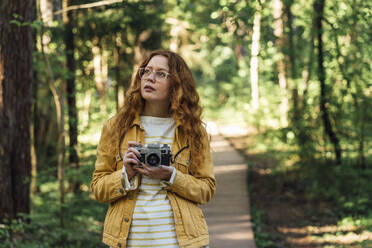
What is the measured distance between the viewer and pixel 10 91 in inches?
220

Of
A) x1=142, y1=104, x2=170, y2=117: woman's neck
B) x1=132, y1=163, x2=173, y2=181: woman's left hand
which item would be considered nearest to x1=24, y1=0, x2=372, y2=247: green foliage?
x1=142, y1=104, x2=170, y2=117: woman's neck

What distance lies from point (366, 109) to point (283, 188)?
292 cm

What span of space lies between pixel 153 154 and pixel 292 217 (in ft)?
22.1

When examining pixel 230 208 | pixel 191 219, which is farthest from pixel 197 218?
pixel 230 208

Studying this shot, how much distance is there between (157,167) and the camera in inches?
96.0

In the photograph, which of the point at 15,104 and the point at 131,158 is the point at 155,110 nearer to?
the point at 131,158

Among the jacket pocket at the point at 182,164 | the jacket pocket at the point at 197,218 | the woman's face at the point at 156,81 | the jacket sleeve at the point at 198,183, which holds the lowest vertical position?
the jacket pocket at the point at 197,218

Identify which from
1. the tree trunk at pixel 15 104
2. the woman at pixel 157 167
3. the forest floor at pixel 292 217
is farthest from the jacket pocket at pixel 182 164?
the forest floor at pixel 292 217

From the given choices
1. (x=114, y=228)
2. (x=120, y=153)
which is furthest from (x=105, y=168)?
(x=114, y=228)

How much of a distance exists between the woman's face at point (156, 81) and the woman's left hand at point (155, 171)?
0.49 m

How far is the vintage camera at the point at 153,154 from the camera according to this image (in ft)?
7.92

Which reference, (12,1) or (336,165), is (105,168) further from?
(336,165)

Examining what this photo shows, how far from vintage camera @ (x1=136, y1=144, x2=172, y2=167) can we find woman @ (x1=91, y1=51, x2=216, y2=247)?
2 centimetres

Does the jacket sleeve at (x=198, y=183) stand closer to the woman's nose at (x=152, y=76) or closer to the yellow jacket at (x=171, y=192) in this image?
the yellow jacket at (x=171, y=192)
